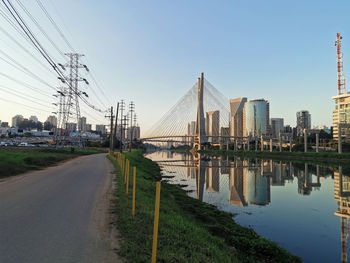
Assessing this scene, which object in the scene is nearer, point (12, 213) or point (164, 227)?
point (164, 227)

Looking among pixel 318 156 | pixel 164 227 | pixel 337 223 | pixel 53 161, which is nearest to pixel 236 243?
pixel 164 227

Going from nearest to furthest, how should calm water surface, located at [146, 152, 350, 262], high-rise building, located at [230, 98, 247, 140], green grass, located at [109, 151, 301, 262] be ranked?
green grass, located at [109, 151, 301, 262], calm water surface, located at [146, 152, 350, 262], high-rise building, located at [230, 98, 247, 140]

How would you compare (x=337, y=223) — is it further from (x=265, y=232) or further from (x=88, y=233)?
(x=88, y=233)

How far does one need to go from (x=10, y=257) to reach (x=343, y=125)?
75714 mm

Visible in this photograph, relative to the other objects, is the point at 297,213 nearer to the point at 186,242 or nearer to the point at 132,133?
the point at 186,242

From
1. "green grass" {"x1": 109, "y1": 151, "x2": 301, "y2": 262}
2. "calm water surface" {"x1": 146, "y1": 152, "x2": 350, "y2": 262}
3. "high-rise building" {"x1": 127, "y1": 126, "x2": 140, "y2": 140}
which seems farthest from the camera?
"high-rise building" {"x1": 127, "y1": 126, "x2": 140, "y2": 140}

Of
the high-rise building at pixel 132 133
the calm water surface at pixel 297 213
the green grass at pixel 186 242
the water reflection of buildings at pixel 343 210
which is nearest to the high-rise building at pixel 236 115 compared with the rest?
the high-rise building at pixel 132 133

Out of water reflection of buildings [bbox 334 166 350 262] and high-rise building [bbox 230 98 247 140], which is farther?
high-rise building [bbox 230 98 247 140]

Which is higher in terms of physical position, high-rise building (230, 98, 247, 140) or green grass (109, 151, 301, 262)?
high-rise building (230, 98, 247, 140)

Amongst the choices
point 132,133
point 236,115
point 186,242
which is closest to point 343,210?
point 186,242

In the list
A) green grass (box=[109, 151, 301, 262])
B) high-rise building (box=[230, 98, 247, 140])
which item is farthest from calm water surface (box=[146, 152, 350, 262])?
high-rise building (box=[230, 98, 247, 140])

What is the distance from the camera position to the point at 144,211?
8438 millimetres

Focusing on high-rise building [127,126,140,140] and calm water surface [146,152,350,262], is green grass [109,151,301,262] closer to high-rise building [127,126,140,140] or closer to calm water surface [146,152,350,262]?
calm water surface [146,152,350,262]

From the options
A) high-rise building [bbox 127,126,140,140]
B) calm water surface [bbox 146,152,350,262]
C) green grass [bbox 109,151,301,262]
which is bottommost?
calm water surface [bbox 146,152,350,262]
